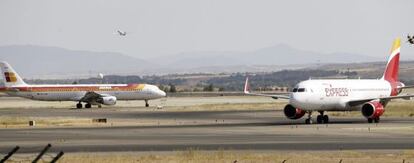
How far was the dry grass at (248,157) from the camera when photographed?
121 feet

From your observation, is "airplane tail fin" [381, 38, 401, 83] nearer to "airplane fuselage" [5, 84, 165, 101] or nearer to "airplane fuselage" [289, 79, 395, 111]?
"airplane fuselage" [289, 79, 395, 111]

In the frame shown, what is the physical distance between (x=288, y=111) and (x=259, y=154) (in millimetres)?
31023

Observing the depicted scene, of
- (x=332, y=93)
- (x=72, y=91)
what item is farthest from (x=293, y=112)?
(x=72, y=91)

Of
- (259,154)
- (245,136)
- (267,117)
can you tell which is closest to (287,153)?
(259,154)

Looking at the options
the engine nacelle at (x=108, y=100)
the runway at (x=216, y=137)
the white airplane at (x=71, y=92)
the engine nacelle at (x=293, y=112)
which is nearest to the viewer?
the runway at (x=216, y=137)

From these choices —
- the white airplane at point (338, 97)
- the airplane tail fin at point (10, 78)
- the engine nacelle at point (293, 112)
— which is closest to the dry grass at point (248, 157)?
the white airplane at point (338, 97)

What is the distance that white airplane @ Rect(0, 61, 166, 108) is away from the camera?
122 metres

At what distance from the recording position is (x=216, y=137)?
175 ft

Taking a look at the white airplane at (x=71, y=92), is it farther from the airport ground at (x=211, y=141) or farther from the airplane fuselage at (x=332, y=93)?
the airplane fuselage at (x=332, y=93)

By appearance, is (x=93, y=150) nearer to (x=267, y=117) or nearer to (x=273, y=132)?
(x=273, y=132)

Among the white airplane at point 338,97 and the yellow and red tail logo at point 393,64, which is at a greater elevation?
the yellow and red tail logo at point 393,64

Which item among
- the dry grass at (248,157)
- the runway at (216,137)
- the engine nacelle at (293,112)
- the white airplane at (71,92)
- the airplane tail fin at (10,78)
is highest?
the airplane tail fin at (10,78)

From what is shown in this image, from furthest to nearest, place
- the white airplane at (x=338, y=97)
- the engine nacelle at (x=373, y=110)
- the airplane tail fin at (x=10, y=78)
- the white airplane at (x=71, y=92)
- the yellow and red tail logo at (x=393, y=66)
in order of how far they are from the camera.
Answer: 1. the airplane tail fin at (x=10, y=78)
2. the white airplane at (x=71, y=92)
3. the yellow and red tail logo at (x=393, y=66)
4. the engine nacelle at (x=373, y=110)
5. the white airplane at (x=338, y=97)

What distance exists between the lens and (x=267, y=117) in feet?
271
